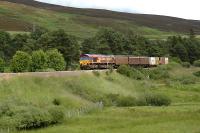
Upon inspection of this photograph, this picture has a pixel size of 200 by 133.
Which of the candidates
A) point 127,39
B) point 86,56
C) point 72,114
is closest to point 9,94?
point 72,114

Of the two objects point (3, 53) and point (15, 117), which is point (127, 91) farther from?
point (3, 53)

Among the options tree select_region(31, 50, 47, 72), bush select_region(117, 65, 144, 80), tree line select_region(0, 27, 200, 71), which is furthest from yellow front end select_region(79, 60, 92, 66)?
tree select_region(31, 50, 47, 72)

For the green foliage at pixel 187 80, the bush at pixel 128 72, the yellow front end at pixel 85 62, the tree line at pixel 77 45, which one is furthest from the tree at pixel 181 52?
the yellow front end at pixel 85 62

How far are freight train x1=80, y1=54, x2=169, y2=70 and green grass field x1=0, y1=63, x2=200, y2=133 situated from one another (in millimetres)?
6931

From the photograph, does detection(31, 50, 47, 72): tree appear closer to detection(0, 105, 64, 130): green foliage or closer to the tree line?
the tree line

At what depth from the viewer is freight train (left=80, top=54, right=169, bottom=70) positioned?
120 meters

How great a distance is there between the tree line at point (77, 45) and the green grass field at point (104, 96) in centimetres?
1727

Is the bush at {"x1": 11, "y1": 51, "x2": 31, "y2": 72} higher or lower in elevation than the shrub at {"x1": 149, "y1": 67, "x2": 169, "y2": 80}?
higher

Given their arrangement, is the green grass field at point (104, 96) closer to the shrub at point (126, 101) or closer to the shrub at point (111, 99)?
the shrub at point (111, 99)

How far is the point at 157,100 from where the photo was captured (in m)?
91.4

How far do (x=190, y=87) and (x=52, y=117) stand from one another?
58952mm

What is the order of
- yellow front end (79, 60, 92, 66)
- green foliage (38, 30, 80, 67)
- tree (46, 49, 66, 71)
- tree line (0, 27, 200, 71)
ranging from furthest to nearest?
1. tree line (0, 27, 200, 71)
2. green foliage (38, 30, 80, 67)
3. yellow front end (79, 60, 92, 66)
4. tree (46, 49, 66, 71)

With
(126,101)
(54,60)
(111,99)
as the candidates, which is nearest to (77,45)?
(54,60)

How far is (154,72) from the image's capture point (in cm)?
13862
